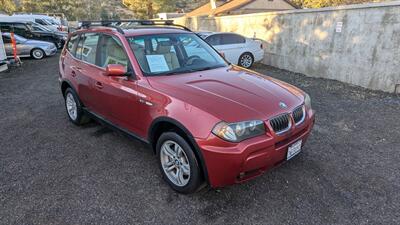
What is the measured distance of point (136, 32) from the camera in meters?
3.72

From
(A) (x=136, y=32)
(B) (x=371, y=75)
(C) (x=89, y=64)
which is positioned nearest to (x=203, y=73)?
(A) (x=136, y=32)

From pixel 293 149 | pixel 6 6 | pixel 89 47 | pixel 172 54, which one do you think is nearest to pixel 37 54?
pixel 89 47

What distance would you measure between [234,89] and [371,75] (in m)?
5.89

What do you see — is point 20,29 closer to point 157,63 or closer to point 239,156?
point 157,63

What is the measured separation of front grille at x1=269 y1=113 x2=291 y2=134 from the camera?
2703 millimetres

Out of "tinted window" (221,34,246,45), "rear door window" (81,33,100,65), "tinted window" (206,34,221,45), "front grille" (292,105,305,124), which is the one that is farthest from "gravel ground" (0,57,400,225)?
"tinted window" (221,34,246,45)

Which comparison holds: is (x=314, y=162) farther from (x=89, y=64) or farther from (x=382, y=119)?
(x=89, y=64)

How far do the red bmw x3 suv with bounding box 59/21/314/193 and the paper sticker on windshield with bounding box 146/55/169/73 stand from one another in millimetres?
12

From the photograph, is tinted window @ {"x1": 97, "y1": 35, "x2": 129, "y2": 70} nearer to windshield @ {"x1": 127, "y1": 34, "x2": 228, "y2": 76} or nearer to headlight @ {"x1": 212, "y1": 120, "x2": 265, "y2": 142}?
windshield @ {"x1": 127, "y1": 34, "x2": 228, "y2": 76}

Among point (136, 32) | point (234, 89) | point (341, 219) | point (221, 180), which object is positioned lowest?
point (341, 219)

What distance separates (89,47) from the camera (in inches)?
170

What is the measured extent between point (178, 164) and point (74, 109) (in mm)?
2816

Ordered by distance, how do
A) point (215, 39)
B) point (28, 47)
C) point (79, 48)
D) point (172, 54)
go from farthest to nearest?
point (28, 47) → point (215, 39) → point (79, 48) → point (172, 54)

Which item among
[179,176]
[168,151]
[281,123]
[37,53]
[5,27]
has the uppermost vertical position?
[5,27]
